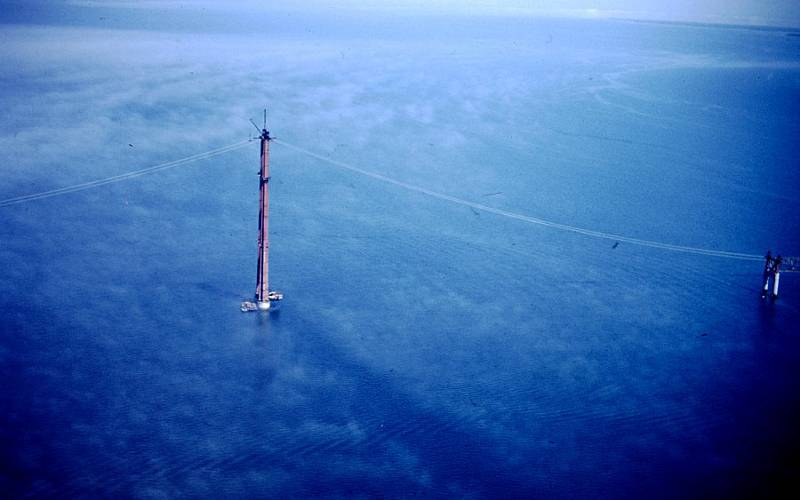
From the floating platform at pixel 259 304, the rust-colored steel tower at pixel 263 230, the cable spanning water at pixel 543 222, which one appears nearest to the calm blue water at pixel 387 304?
the floating platform at pixel 259 304

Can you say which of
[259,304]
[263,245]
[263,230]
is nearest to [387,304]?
[259,304]

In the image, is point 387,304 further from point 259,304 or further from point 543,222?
point 543,222

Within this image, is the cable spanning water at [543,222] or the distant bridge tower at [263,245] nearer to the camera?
the distant bridge tower at [263,245]

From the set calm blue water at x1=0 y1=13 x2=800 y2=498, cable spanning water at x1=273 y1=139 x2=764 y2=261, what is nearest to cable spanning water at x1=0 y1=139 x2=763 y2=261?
cable spanning water at x1=273 y1=139 x2=764 y2=261

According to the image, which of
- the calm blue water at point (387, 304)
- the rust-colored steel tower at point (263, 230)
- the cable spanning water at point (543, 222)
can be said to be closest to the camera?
the calm blue water at point (387, 304)

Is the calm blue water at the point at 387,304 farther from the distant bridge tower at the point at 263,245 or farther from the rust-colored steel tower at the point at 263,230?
the rust-colored steel tower at the point at 263,230
